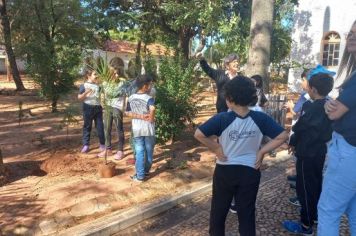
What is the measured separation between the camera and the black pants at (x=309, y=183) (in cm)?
405

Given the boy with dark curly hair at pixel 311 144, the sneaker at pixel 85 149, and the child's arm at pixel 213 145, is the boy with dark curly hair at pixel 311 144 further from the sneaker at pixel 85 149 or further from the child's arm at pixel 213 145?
the sneaker at pixel 85 149

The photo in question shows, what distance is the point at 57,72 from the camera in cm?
1249

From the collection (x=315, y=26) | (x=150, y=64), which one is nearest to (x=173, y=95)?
(x=150, y=64)

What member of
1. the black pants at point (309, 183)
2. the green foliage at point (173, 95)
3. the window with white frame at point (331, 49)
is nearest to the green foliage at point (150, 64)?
the green foliage at point (173, 95)

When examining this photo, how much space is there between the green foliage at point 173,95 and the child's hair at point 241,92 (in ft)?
15.0

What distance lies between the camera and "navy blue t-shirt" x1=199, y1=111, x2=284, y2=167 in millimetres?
3100

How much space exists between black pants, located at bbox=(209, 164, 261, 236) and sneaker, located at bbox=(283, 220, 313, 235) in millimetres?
1178

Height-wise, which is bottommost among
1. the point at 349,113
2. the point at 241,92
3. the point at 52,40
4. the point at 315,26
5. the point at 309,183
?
the point at 309,183

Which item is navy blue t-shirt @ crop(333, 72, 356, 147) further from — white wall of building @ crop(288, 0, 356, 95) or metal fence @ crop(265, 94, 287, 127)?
white wall of building @ crop(288, 0, 356, 95)

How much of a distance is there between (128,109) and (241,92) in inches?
113

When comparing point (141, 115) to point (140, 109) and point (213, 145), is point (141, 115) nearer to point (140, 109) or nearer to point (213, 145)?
point (140, 109)

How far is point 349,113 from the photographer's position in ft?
9.20

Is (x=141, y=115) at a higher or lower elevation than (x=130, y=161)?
higher

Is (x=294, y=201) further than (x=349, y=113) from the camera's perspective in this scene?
Yes
